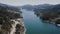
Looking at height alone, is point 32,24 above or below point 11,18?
below

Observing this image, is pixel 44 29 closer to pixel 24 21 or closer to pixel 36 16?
pixel 36 16

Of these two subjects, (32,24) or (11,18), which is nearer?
(11,18)

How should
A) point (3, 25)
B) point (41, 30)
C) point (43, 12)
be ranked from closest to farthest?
1. point (3, 25)
2. point (43, 12)
3. point (41, 30)

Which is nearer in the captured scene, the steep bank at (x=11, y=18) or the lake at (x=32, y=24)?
the steep bank at (x=11, y=18)

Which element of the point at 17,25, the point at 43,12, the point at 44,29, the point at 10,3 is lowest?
the point at 44,29

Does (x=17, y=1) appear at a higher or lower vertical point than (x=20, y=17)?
higher

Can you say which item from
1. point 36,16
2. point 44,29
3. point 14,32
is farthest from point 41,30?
point 14,32

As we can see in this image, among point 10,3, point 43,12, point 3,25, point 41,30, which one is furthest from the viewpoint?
point 41,30

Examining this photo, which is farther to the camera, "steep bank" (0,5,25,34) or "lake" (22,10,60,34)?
"lake" (22,10,60,34)

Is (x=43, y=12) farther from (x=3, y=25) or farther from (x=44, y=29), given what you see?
(x=3, y=25)

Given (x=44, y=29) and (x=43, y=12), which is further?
(x=44, y=29)
